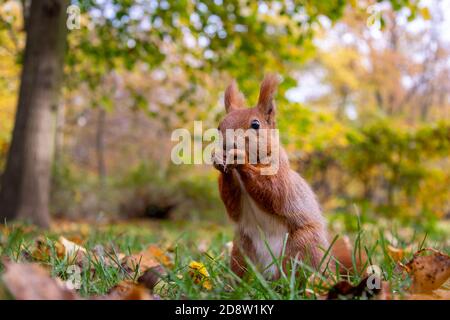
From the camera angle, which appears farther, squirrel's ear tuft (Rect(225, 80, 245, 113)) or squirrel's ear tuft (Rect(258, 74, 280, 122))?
A: squirrel's ear tuft (Rect(225, 80, 245, 113))

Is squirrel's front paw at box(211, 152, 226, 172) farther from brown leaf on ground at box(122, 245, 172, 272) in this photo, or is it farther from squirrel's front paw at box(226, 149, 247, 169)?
brown leaf on ground at box(122, 245, 172, 272)

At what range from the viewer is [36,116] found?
480cm

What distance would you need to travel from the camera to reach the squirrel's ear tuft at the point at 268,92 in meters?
1.76

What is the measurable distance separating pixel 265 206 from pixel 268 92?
41 cm

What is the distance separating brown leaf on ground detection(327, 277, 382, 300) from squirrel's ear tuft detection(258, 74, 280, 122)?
76 cm

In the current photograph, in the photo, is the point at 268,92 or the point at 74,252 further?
the point at 74,252

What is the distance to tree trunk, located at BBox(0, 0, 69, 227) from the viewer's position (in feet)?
15.6

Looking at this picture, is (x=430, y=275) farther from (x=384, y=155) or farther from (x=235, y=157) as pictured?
(x=384, y=155)

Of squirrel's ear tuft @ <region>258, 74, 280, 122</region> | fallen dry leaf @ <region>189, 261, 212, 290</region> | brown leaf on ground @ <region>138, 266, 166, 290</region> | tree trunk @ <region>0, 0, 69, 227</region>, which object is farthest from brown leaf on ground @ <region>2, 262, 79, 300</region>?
tree trunk @ <region>0, 0, 69, 227</region>

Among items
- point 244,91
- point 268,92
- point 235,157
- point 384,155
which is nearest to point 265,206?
point 235,157

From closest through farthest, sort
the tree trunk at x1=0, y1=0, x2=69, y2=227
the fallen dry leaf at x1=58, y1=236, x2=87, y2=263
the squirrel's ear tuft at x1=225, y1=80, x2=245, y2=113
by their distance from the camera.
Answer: the fallen dry leaf at x1=58, y1=236, x2=87, y2=263 < the squirrel's ear tuft at x1=225, y1=80, x2=245, y2=113 < the tree trunk at x1=0, y1=0, x2=69, y2=227
